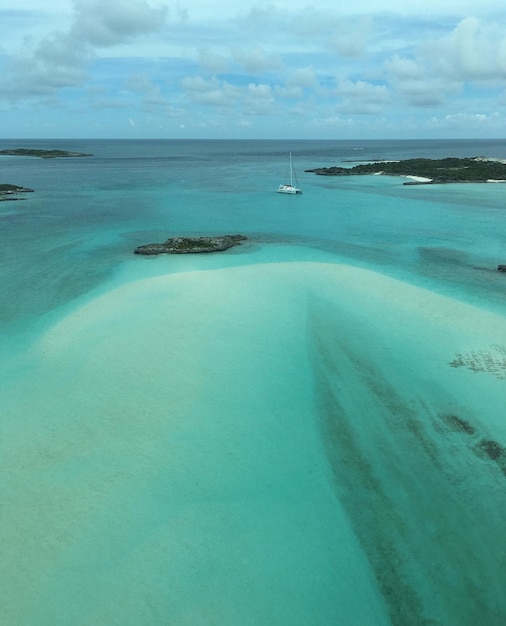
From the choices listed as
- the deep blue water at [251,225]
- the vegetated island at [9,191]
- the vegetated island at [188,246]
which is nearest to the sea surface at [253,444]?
the deep blue water at [251,225]

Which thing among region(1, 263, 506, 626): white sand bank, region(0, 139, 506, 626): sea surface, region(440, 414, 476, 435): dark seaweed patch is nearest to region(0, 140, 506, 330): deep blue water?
region(0, 139, 506, 626): sea surface

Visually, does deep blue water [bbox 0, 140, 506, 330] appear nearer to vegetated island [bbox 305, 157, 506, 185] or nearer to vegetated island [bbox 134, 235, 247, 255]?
vegetated island [bbox 134, 235, 247, 255]

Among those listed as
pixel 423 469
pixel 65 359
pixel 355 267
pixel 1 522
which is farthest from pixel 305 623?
pixel 355 267

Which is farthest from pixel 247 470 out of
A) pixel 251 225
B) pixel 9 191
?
pixel 9 191

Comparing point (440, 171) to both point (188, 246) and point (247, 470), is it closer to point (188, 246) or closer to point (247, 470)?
point (188, 246)

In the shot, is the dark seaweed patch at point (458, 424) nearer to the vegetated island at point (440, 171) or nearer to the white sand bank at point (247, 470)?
the white sand bank at point (247, 470)
